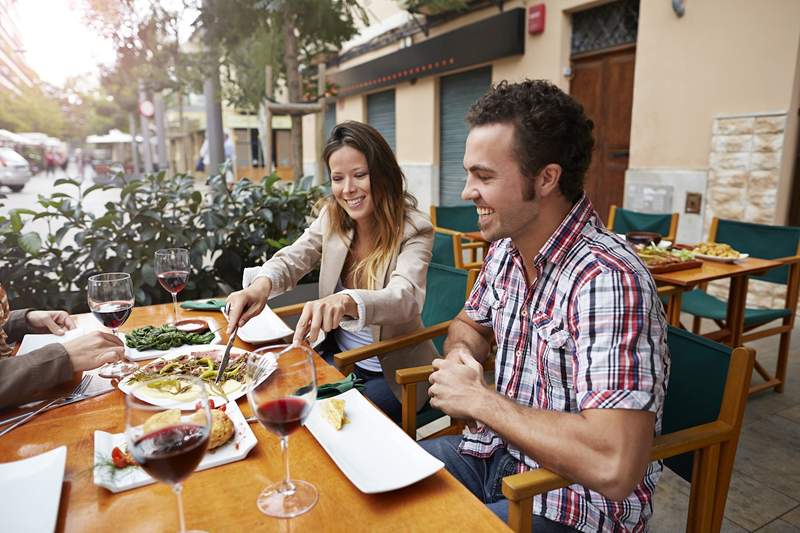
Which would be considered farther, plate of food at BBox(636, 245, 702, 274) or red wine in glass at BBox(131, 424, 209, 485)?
plate of food at BBox(636, 245, 702, 274)

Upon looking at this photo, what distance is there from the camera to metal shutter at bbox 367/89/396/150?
1054 cm

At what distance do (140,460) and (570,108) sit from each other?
1.17 metres

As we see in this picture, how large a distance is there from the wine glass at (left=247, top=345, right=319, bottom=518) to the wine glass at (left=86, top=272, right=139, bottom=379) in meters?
0.69

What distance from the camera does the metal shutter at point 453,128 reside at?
8.42 m

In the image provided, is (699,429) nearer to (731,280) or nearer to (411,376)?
(411,376)

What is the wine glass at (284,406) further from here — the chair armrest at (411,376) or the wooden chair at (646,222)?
the wooden chair at (646,222)

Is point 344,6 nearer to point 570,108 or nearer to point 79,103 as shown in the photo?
point 79,103

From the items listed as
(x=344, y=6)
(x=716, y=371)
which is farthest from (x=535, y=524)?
(x=344, y=6)

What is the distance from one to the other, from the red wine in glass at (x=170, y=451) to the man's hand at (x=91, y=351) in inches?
24.1

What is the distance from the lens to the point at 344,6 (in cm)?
438

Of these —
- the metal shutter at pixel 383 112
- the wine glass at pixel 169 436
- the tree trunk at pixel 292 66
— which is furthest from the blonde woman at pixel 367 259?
the metal shutter at pixel 383 112

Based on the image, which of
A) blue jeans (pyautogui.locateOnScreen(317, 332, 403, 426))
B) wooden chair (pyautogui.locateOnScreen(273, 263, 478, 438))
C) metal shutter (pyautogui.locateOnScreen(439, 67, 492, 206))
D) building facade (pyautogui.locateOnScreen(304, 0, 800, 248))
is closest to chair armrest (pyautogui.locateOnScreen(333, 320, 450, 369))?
wooden chair (pyautogui.locateOnScreen(273, 263, 478, 438))

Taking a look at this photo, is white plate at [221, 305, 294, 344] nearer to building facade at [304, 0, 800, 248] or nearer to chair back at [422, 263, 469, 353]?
chair back at [422, 263, 469, 353]

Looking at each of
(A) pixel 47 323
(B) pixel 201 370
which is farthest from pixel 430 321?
(A) pixel 47 323
